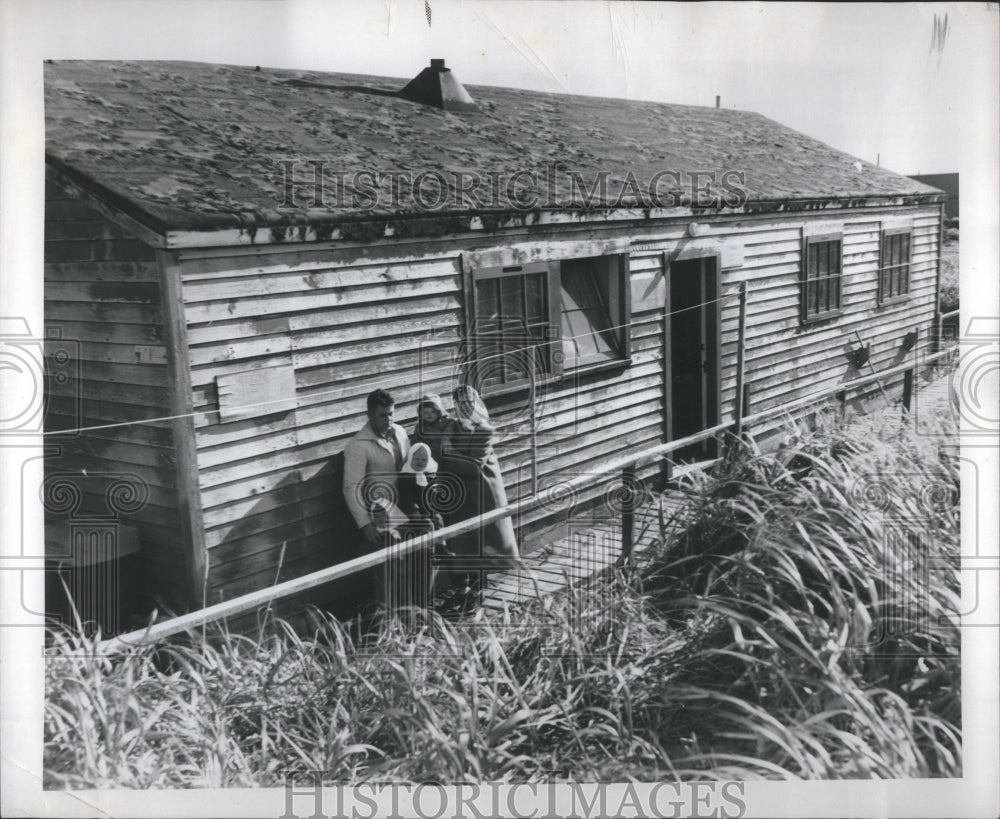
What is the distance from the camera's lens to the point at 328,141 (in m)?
5.91

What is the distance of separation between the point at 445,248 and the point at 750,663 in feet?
11.1


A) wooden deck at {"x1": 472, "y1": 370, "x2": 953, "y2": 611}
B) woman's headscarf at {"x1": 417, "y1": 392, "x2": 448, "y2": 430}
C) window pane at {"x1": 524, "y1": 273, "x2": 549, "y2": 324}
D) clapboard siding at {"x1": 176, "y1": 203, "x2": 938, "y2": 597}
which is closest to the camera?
clapboard siding at {"x1": 176, "y1": 203, "x2": 938, "y2": 597}

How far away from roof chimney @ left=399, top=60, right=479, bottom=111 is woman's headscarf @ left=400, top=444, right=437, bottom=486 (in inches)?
90.8

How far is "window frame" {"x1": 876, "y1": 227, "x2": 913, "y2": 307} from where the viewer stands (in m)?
9.53

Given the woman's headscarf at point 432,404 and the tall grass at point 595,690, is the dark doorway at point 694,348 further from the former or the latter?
the tall grass at point 595,690

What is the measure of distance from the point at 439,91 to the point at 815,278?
469 centimetres

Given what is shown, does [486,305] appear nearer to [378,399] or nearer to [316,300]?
[378,399]

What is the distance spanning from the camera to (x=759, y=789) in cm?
434

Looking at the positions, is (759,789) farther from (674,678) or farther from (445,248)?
(445,248)

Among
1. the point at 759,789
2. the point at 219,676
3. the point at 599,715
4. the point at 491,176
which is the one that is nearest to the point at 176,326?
the point at 219,676

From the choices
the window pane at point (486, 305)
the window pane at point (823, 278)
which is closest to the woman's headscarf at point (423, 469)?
the window pane at point (486, 305)

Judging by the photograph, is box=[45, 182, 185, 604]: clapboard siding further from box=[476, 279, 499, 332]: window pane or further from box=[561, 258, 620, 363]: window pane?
box=[561, 258, 620, 363]: window pane

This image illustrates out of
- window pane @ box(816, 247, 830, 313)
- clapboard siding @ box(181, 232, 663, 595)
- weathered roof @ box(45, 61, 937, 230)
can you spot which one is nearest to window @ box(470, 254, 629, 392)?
clapboard siding @ box(181, 232, 663, 595)

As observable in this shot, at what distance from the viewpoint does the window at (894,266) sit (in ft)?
31.6
